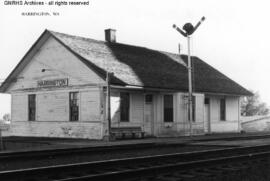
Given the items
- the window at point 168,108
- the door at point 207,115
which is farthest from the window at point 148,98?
the door at point 207,115

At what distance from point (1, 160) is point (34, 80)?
15.4m

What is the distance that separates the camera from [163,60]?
29.8m

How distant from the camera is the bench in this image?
22370mm

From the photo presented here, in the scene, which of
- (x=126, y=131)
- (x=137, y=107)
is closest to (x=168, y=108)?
(x=137, y=107)

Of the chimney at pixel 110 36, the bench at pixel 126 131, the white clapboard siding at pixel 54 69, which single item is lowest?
the bench at pixel 126 131

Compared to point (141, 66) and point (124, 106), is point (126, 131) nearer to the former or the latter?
point (124, 106)

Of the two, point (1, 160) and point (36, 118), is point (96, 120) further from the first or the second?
point (1, 160)

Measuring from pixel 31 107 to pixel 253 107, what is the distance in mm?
46123

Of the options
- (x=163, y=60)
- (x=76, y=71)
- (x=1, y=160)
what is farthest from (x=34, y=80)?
(x=1, y=160)

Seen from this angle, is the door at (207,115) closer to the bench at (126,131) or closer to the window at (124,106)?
the bench at (126,131)

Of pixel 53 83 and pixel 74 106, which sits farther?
pixel 53 83

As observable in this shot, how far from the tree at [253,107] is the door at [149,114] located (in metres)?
42.9

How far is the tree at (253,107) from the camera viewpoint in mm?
65562

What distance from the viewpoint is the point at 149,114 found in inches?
996
